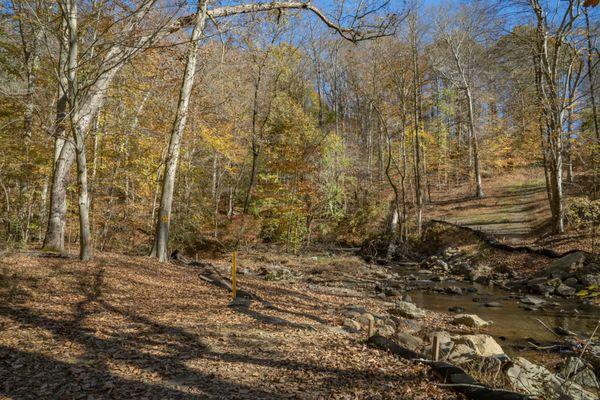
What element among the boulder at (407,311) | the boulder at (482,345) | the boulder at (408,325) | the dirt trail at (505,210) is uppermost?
the dirt trail at (505,210)

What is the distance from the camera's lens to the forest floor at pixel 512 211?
52.3 feet

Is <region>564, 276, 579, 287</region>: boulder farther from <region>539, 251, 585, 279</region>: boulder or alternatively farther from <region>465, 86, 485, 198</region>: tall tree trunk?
<region>465, 86, 485, 198</region>: tall tree trunk

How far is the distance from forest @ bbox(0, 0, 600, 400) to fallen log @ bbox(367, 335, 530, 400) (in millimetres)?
29

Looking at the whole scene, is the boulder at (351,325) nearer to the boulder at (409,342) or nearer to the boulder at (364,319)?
the boulder at (364,319)

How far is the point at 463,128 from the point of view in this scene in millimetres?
35906

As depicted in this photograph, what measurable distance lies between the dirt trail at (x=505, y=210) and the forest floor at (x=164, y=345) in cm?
1428

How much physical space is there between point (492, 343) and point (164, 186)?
840 cm

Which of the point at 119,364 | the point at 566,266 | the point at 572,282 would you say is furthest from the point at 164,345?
the point at 566,266

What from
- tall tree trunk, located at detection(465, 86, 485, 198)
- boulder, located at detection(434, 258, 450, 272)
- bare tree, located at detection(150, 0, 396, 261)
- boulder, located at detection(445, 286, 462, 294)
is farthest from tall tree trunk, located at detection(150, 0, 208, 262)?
tall tree trunk, located at detection(465, 86, 485, 198)

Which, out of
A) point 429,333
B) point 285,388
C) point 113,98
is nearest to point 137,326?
point 285,388

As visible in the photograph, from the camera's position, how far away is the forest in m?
4.84

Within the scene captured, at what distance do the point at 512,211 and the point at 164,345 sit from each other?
2241 centimetres

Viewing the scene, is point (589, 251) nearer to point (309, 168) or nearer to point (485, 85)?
point (309, 168)

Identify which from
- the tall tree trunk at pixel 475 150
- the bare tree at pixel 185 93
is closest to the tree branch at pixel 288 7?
the bare tree at pixel 185 93
